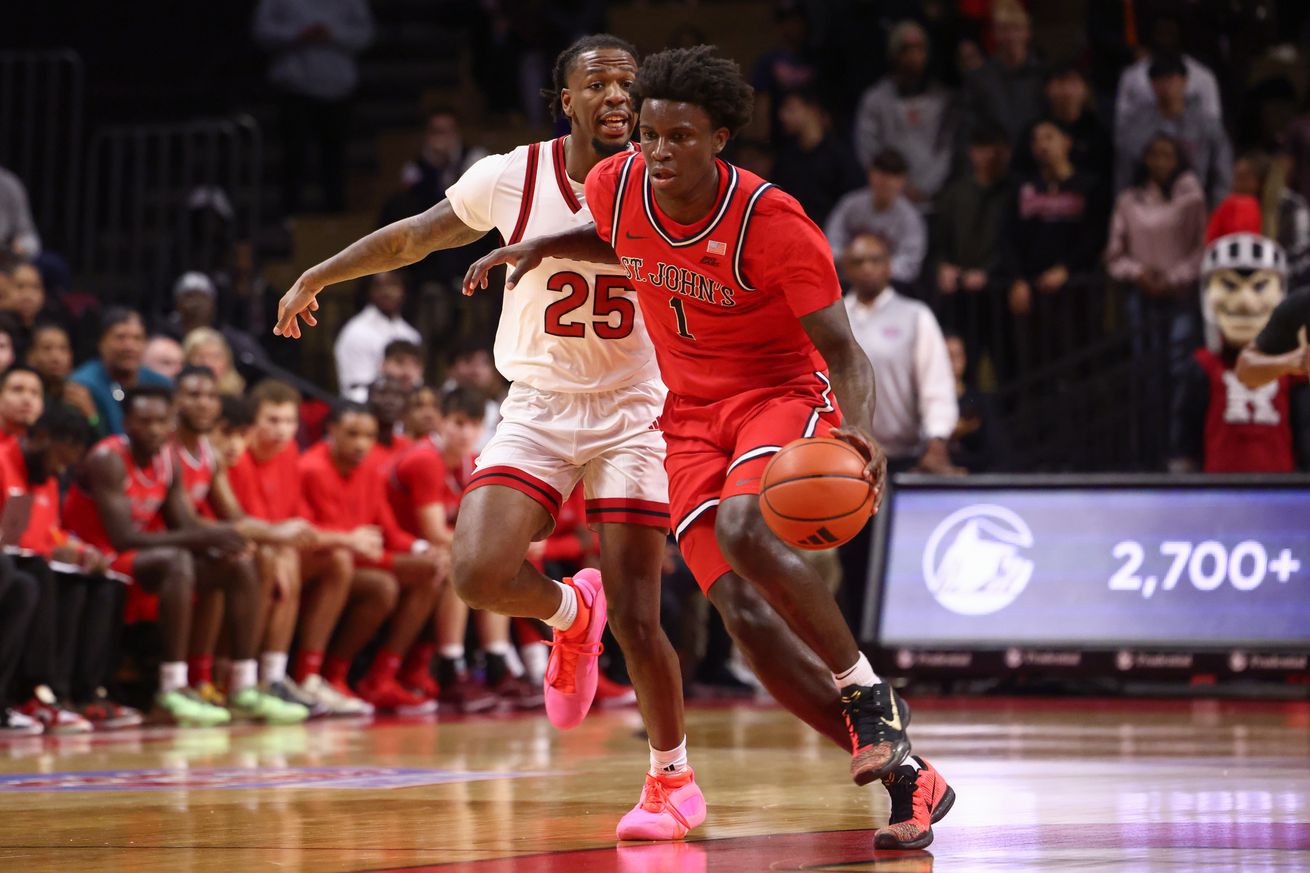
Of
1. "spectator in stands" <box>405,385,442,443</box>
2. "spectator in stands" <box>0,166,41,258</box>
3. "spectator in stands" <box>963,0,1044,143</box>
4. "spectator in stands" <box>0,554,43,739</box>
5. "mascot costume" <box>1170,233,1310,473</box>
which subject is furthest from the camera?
"spectator in stands" <box>963,0,1044,143</box>

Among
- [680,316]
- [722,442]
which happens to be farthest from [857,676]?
[680,316]

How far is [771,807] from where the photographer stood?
584 cm

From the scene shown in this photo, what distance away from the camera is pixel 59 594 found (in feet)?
30.8

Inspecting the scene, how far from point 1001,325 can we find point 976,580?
319 cm

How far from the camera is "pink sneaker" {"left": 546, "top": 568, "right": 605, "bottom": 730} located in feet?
19.6

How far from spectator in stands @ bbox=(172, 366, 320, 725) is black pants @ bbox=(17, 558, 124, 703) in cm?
46

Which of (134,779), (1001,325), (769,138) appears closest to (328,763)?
(134,779)

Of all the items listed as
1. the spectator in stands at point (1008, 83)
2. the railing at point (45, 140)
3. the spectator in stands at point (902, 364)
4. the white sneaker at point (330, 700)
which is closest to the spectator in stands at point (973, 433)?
the spectator in stands at point (902, 364)

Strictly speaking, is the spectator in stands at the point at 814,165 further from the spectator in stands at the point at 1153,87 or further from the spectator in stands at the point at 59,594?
the spectator in stands at the point at 59,594

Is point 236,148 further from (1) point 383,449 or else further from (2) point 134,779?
(2) point 134,779

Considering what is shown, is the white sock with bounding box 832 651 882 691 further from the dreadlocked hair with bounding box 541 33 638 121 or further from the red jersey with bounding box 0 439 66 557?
the red jersey with bounding box 0 439 66 557

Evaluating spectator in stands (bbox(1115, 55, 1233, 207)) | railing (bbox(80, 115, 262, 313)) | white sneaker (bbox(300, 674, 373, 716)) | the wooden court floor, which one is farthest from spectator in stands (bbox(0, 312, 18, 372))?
spectator in stands (bbox(1115, 55, 1233, 207))

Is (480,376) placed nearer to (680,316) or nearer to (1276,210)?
(1276,210)

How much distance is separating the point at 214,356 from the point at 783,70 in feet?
18.7
